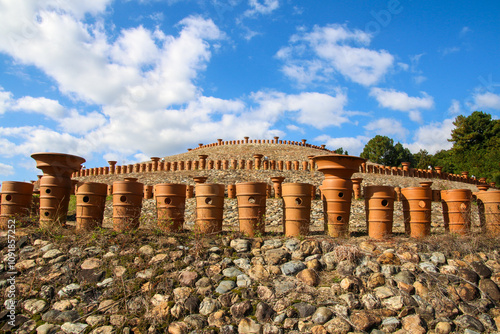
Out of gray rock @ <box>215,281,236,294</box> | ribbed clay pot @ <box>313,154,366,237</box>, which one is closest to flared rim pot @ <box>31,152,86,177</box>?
gray rock @ <box>215,281,236,294</box>

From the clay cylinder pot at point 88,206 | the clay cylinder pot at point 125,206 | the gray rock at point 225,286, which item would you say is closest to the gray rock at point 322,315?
the gray rock at point 225,286

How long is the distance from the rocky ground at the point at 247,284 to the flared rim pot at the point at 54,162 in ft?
4.62

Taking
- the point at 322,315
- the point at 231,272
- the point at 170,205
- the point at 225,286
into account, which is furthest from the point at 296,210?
the point at 170,205

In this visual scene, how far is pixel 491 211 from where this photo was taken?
20.3ft

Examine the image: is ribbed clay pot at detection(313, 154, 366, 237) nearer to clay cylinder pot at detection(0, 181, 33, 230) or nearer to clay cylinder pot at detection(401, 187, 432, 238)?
clay cylinder pot at detection(401, 187, 432, 238)

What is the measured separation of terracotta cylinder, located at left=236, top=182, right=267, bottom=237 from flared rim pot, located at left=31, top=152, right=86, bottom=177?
11.5 feet

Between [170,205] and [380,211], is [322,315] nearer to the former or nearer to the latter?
[380,211]

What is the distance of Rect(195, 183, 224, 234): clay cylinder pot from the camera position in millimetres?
6059

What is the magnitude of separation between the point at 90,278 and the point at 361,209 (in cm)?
912

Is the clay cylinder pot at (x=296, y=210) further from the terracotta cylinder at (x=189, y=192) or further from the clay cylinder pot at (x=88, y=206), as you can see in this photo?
the terracotta cylinder at (x=189, y=192)

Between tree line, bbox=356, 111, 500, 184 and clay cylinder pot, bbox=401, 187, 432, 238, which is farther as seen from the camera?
tree line, bbox=356, 111, 500, 184

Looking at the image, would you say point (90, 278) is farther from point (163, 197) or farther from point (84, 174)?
point (84, 174)

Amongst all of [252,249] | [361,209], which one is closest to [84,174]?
[361,209]

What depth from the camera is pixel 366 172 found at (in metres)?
18.8
